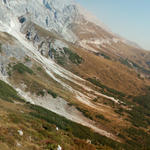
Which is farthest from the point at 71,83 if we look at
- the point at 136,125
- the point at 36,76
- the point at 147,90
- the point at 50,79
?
the point at 147,90

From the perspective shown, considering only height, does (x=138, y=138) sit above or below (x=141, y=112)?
below

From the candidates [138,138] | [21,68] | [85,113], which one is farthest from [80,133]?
[21,68]

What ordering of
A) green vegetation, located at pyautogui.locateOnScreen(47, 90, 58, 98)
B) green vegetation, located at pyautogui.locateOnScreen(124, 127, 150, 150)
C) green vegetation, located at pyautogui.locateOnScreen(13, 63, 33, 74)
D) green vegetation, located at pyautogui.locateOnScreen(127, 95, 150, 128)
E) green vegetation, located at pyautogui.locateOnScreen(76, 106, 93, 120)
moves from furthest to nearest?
green vegetation, located at pyautogui.locateOnScreen(13, 63, 33, 74) < green vegetation, located at pyautogui.locateOnScreen(127, 95, 150, 128) < green vegetation, located at pyautogui.locateOnScreen(47, 90, 58, 98) < green vegetation, located at pyautogui.locateOnScreen(76, 106, 93, 120) < green vegetation, located at pyautogui.locateOnScreen(124, 127, 150, 150)

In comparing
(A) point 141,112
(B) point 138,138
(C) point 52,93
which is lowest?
(C) point 52,93

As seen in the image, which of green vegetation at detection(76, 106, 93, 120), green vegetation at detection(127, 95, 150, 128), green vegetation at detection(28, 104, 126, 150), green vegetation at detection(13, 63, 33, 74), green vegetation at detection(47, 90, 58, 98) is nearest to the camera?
green vegetation at detection(28, 104, 126, 150)

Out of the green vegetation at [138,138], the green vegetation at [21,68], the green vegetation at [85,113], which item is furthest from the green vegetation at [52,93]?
the green vegetation at [138,138]

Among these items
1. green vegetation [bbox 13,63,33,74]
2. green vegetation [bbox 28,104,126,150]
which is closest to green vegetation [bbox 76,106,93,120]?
green vegetation [bbox 28,104,126,150]

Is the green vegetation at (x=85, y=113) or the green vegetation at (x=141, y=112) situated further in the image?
the green vegetation at (x=141, y=112)

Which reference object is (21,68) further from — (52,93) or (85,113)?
(85,113)

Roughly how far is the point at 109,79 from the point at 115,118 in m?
95.2

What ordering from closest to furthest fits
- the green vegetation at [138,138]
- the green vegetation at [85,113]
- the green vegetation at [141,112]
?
1. the green vegetation at [138,138]
2. the green vegetation at [85,113]
3. the green vegetation at [141,112]

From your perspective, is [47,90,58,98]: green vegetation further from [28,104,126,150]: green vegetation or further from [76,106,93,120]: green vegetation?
[28,104,126,150]: green vegetation

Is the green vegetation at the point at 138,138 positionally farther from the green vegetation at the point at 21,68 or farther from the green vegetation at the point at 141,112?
the green vegetation at the point at 21,68

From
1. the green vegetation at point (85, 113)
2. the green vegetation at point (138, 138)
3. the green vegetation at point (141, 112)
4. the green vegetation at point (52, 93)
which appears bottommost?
the green vegetation at point (52, 93)
